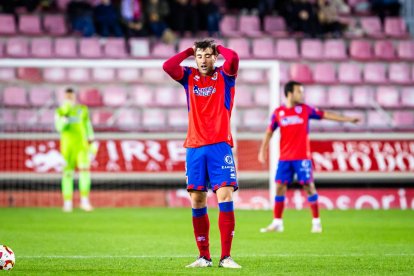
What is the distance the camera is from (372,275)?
24.4ft

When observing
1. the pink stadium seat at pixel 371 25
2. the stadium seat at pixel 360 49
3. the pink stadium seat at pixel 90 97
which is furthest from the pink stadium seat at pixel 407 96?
the pink stadium seat at pixel 90 97

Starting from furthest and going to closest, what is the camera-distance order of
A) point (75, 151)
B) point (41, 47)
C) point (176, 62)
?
point (41, 47) < point (75, 151) < point (176, 62)

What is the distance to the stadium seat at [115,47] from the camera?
21328 mm

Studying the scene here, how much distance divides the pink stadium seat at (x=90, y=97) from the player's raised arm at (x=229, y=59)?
1238 centimetres

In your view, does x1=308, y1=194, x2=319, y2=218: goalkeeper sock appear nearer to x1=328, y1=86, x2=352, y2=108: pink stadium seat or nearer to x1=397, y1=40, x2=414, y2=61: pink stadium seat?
x1=328, y1=86, x2=352, y2=108: pink stadium seat

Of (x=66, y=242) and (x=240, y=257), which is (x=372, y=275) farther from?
(x=66, y=242)

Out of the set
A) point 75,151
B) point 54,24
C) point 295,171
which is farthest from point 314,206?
point 54,24

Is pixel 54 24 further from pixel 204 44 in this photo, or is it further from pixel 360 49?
pixel 204 44

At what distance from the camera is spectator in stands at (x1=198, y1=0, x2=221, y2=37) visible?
2208 cm

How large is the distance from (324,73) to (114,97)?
500 cm

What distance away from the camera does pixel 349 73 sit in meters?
22.1

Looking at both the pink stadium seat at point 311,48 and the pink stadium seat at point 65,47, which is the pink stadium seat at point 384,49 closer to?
the pink stadium seat at point 311,48

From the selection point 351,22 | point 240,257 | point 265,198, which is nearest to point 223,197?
point 240,257

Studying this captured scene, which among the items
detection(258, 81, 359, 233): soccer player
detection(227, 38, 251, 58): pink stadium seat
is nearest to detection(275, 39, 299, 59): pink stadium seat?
detection(227, 38, 251, 58): pink stadium seat
